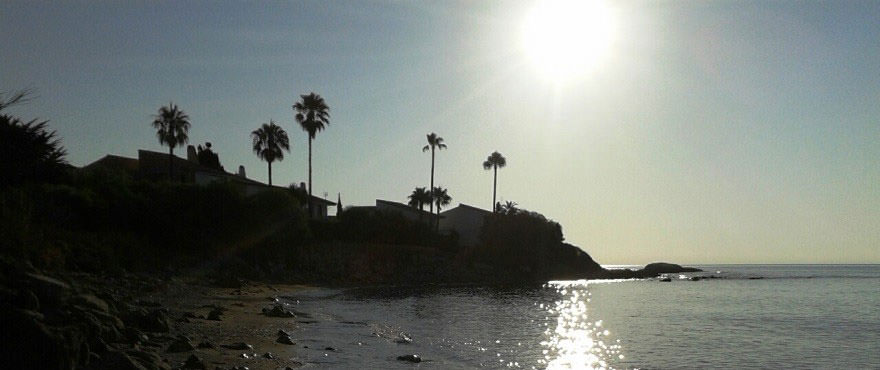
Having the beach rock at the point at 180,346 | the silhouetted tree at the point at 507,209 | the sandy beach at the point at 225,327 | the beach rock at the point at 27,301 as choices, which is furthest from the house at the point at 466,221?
the beach rock at the point at 27,301

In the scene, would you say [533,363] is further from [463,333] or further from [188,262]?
[188,262]

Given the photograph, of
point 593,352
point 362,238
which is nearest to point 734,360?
point 593,352

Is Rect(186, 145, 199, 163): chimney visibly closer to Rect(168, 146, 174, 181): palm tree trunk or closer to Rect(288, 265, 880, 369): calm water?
Rect(168, 146, 174, 181): palm tree trunk

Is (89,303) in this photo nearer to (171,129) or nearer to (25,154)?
(25,154)

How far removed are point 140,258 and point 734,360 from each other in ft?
124

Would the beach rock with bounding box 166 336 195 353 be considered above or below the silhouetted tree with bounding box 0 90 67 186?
below

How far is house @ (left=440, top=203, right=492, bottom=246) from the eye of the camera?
110125 mm

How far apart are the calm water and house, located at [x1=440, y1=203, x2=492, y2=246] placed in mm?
55649

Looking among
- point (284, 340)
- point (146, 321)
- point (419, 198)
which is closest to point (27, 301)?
point (146, 321)

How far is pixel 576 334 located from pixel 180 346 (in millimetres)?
20491

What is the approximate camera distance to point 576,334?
32.9 metres

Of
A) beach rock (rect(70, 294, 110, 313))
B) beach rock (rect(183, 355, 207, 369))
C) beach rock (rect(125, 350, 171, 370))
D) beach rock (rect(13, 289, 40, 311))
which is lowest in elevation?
beach rock (rect(183, 355, 207, 369))

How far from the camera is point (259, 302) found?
128 feet

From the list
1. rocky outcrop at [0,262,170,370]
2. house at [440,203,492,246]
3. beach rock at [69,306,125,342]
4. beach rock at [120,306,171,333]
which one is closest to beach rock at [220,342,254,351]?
beach rock at [120,306,171,333]
